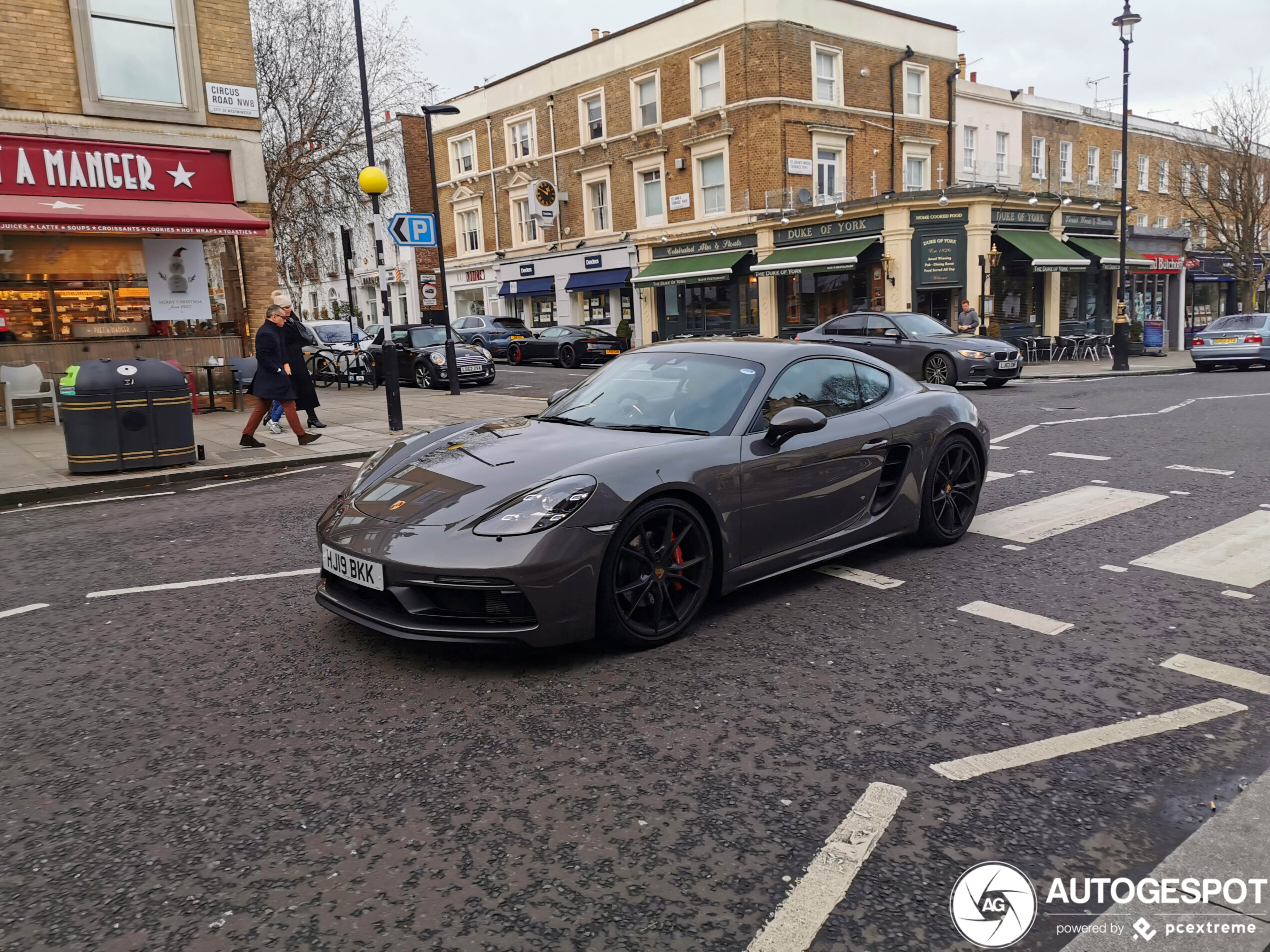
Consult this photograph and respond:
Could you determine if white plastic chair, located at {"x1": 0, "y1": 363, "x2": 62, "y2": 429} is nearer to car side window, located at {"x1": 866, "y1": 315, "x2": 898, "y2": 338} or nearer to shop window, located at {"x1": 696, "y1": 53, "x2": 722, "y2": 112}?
car side window, located at {"x1": 866, "y1": 315, "x2": 898, "y2": 338}

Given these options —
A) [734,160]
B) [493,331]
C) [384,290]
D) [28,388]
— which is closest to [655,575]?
[384,290]

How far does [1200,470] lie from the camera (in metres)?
8.05

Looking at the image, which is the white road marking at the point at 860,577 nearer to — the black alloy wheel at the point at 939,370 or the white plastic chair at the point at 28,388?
the white plastic chair at the point at 28,388

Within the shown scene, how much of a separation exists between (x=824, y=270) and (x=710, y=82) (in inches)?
342

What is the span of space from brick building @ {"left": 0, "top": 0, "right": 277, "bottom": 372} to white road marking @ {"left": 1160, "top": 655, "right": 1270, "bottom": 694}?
15375mm

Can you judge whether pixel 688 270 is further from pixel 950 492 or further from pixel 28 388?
pixel 950 492

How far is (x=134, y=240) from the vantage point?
15.6m

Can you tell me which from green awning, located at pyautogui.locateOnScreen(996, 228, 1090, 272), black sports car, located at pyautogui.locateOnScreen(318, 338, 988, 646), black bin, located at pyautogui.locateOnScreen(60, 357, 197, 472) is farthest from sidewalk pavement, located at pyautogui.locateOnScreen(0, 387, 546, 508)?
green awning, located at pyautogui.locateOnScreen(996, 228, 1090, 272)

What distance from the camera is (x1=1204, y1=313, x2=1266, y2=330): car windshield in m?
22.3

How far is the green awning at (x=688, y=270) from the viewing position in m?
31.9

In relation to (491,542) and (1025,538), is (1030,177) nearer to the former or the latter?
(1025,538)

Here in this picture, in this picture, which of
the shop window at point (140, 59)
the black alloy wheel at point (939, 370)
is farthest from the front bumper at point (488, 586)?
the black alloy wheel at point (939, 370)

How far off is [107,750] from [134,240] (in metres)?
15.0

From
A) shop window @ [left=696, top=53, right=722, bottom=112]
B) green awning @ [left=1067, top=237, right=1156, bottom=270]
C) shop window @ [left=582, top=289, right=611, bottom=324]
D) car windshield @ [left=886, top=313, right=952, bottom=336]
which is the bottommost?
car windshield @ [left=886, top=313, right=952, bottom=336]
